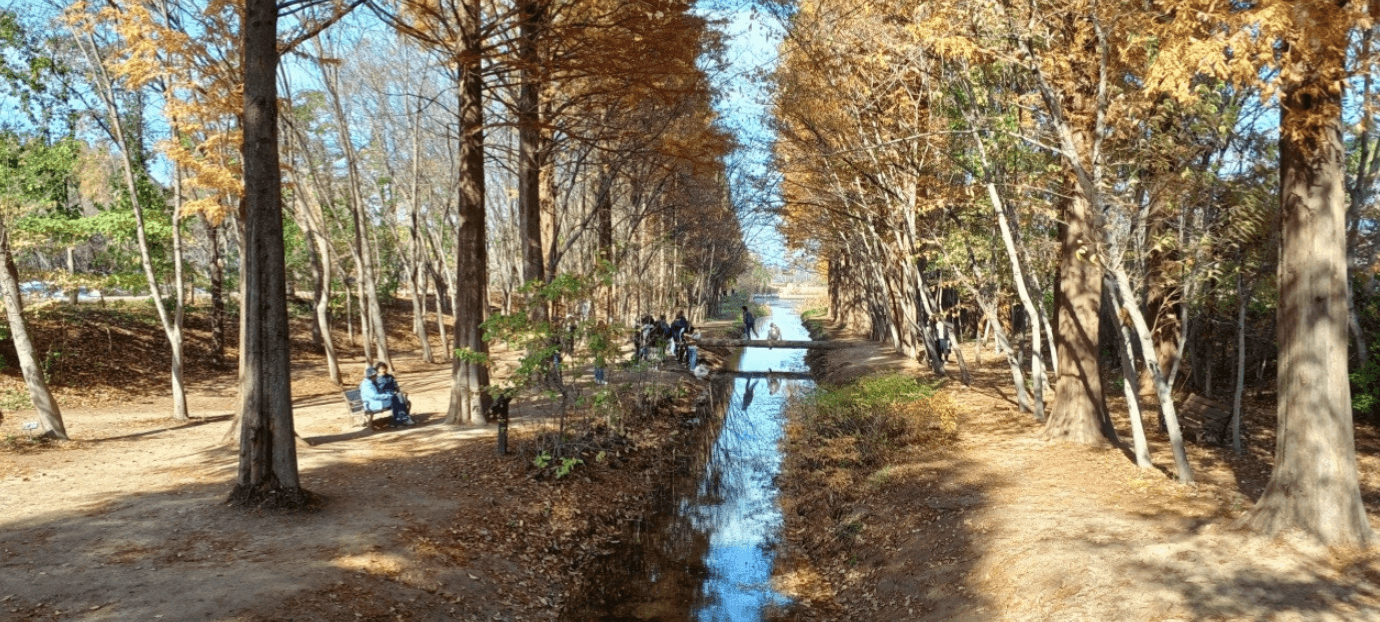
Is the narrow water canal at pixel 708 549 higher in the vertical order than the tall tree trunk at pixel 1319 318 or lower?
lower

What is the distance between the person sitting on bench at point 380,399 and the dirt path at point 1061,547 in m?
7.01

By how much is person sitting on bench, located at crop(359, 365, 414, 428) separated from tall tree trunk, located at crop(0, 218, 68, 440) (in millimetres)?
4525

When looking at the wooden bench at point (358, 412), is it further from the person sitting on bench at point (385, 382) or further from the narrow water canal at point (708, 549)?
the narrow water canal at point (708, 549)

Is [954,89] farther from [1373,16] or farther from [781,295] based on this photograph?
[781,295]

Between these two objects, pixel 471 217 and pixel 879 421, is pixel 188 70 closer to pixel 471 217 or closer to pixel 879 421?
pixel 471 217

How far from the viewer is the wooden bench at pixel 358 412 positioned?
42.2 feet

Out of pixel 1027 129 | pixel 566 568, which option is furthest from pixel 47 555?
pixel 1027 129

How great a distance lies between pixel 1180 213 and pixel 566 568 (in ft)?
28.6

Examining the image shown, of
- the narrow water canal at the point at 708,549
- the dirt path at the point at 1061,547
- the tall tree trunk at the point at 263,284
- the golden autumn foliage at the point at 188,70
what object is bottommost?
the narrow water canal at the point at 708,549

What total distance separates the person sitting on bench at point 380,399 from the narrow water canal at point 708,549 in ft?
15.6

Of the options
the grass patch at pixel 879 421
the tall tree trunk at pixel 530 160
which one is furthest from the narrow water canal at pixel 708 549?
the tall tree trunk at pixel 530 160

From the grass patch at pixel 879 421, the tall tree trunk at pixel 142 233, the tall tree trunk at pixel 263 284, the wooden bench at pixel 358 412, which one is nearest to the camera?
the tall tree trunk at pixel 263 284

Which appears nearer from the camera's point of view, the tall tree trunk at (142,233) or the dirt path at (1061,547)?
the dirt path at (1061,547)

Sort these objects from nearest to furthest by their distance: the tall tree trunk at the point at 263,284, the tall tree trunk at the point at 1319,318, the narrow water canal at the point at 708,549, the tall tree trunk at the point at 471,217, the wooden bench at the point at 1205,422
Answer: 1. the tall tree trunk at the point at 1319,318
2. the tall tree trunk at the point at 263,284
3. the narrow water canal at the point at 708,549
4. the wooden bench at the point at 1205,422
5. the tall tree trunk at the point at 471,217
